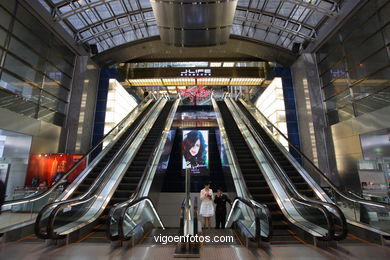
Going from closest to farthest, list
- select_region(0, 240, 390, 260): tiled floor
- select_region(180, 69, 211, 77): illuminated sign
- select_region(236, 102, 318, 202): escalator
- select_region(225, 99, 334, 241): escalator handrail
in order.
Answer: select_region(0, 240, 390, 260): tiled floor
select_region(225, 99, 334, 241): escalator handrail
select_region(236, 102, 318, 202): escalator
select_region(180, 69, 211, 77): illuminated sign

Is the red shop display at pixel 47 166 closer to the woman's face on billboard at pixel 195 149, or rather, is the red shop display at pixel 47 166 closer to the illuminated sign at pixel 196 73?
the woman's face on billboard at pixel 195 149

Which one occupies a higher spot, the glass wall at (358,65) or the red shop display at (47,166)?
the glass wall at (358,65)

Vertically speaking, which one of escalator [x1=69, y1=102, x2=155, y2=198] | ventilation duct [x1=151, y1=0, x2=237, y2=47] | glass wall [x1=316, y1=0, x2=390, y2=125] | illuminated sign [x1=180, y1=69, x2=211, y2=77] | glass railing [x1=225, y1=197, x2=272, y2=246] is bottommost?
glass railing [x1=225, y1=197, x2=272, y2=246]

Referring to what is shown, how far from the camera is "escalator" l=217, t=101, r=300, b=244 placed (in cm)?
438

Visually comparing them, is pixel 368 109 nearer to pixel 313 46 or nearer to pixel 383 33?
pixel 383 33

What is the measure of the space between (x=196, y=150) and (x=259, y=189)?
764 cm

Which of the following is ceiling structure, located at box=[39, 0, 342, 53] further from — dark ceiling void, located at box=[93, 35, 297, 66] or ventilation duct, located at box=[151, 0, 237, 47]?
ventilation duct, located at box=[151, 0, 237, 47]

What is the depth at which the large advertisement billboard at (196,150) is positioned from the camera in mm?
12744

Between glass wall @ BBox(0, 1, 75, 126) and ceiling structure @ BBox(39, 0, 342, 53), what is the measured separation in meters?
1.21

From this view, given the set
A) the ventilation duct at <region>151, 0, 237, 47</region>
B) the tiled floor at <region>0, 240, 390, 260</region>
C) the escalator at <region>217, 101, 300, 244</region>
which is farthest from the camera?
the ventilation duct at <region>151, 0, 237, 47</region>

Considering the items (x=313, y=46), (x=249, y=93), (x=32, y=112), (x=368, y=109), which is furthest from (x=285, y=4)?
(x=32, y=112)

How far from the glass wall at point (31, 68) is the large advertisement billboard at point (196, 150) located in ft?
23.3

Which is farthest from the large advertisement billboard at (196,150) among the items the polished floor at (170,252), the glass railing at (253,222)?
the polished floor at (170,252)

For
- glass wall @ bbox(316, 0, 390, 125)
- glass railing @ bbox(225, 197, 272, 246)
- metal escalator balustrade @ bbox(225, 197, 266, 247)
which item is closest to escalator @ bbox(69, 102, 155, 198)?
metal escalator balustrade @ bbox(225, 197, 266, 247)
